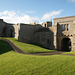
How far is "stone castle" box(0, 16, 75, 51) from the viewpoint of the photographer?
85.3 ft

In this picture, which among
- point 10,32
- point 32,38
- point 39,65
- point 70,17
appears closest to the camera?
point 39,65

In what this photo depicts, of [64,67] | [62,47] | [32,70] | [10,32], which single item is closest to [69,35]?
[62,47]

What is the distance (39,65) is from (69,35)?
1734 cm

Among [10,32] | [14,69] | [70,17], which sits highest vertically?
[70,17]

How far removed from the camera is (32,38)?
117 ft

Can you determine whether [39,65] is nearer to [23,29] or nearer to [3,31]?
[23,29]

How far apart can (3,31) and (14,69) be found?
3129cm

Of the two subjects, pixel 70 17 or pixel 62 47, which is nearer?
pixel 70 17

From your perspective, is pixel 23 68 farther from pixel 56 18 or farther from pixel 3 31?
pixel 3 31

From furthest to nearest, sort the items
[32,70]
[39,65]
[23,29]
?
[23,29] → [39,65] → [32,70]

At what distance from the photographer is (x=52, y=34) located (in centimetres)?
2883

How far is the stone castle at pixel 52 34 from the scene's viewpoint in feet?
85.3

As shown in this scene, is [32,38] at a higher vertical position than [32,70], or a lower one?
higher

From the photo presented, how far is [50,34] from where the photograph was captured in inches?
1155
